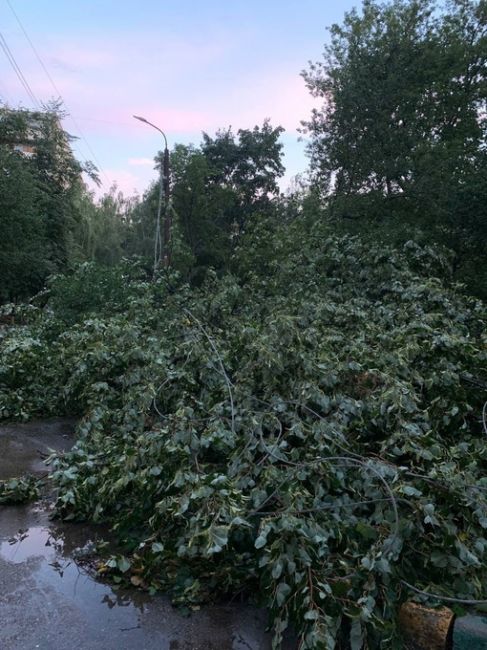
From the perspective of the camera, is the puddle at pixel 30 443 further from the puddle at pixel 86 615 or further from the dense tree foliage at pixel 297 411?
the puddle at pixel 86 615

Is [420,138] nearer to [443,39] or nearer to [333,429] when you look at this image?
[443,39]

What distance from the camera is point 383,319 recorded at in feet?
17.7

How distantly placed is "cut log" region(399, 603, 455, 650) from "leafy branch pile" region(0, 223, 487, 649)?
8 cm

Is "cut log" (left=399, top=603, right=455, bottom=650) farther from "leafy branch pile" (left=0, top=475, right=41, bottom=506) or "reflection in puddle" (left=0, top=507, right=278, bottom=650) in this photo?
"leafy branch pile" (left=0, top=475, right=41, bottom=506)

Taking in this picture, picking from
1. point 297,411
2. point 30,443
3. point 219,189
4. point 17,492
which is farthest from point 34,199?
point 297,411

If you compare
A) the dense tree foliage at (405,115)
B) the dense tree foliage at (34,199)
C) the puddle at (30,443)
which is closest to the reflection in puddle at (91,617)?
the puddle at (30,443)

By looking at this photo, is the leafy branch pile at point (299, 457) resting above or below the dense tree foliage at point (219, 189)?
below

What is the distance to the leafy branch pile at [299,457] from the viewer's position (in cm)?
239

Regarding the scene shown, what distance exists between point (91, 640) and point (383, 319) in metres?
3.98

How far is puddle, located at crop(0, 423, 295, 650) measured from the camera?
242cm

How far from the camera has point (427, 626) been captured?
7.75 ft

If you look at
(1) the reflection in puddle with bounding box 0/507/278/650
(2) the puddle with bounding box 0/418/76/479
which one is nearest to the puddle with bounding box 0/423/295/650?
(1) the reflection in puddle with bounding box 0/507/278/650

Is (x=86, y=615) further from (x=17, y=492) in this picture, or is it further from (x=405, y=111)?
(x=405, y=111)

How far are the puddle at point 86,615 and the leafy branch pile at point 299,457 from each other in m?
0.16
